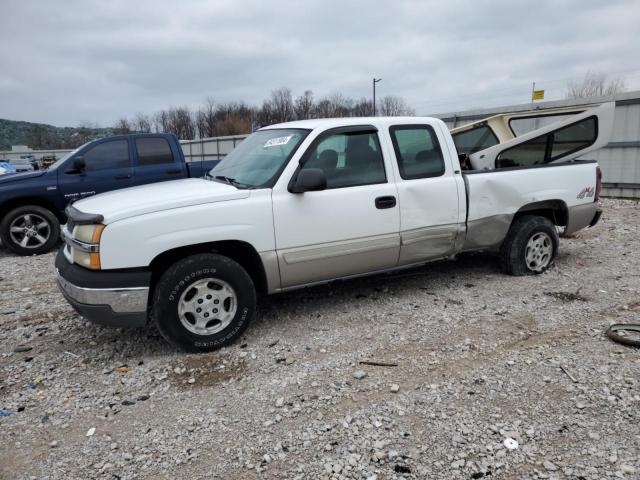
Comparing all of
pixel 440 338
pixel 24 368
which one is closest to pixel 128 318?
pixel 24 368

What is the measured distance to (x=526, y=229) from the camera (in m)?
5.38

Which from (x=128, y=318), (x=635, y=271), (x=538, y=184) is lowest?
(x=635, y=271)

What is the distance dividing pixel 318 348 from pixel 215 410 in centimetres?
106

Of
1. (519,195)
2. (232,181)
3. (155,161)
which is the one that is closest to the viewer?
(232,181)

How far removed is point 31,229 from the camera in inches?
302

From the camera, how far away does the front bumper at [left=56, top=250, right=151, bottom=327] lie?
11.4ft

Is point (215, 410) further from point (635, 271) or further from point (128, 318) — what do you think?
point (635, 271)

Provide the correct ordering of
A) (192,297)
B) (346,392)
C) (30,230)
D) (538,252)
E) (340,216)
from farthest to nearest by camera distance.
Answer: (30,230), (538,252), (340,216), (192,297), (346,392)

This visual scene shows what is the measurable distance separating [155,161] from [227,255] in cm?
526

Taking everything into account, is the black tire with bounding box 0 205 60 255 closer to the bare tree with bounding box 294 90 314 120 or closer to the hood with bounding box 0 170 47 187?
the hood with bounding box 0 170 47 187

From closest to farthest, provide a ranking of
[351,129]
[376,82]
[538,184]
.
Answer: [351,129], [538,184], [376,82]

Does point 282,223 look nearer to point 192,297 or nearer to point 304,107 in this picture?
point 192,297

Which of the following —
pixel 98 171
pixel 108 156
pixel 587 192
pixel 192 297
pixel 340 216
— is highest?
pixel 108 156

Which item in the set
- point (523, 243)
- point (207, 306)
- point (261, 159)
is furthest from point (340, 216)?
point (523, 243)
